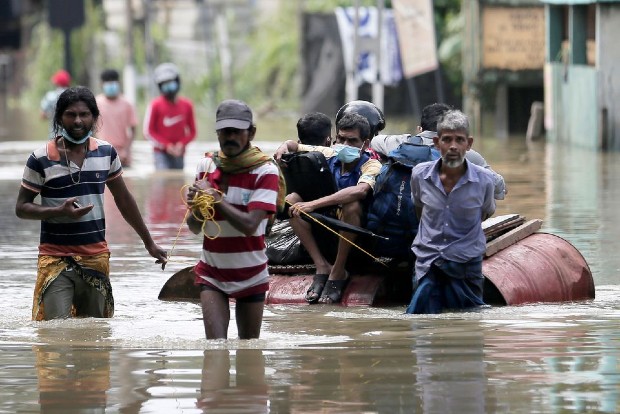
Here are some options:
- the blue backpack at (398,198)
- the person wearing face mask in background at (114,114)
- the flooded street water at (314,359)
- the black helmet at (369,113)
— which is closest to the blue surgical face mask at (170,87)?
the person wearing face mask in background at (114,114)

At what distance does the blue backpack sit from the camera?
10.5 meters

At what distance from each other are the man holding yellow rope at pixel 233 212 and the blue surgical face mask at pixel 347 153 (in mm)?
2272

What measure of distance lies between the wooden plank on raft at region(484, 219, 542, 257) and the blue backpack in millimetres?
610

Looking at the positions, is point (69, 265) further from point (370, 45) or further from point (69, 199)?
point (370, 45)

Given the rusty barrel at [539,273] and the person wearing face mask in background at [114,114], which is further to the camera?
the person wearing face mask in background at [114,114]

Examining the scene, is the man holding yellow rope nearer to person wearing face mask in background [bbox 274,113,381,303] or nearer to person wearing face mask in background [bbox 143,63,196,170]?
person wearing face mask in background [bbox 274,113,381,303]

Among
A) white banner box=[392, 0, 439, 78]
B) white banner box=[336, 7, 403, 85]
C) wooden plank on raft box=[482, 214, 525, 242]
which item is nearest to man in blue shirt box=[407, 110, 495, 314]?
wooden plank on raft box=[482, 214, 525, 242]

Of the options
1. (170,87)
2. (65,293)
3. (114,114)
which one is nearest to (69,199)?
(65,293)

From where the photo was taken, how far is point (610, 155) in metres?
24.2

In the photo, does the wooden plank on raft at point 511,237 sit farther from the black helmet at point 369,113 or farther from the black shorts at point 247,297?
the black shorts at point 247,297

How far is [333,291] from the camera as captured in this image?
10719 mm

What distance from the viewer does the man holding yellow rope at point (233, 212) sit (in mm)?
8047

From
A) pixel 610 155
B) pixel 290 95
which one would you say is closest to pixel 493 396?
pixel 610 155

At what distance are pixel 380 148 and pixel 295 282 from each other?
1.08 meters
